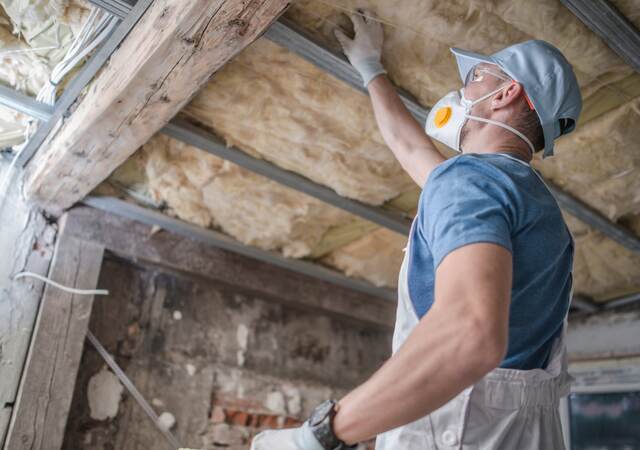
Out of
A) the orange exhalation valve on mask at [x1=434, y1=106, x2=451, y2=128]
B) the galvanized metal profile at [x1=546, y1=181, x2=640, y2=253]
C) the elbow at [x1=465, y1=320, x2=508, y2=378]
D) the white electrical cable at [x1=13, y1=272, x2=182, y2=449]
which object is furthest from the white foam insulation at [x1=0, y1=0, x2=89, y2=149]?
the galvanized metal profile at [x1=546, y1=181, x2=640, y2=253]

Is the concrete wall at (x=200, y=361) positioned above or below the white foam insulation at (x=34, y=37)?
below

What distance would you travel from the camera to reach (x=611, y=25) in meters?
1.34

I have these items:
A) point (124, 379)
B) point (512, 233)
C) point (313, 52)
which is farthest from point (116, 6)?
point (124, 379)

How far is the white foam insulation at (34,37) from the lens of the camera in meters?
1.50

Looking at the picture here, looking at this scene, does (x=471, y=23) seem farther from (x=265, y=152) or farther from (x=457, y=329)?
(x=457, y=329)

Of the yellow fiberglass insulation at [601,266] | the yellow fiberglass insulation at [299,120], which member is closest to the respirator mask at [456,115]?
the yellow fiberglass insulation at [299,120]

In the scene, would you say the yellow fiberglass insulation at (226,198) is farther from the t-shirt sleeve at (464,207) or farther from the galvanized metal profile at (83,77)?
the t-shirt sleeve at (464,207)

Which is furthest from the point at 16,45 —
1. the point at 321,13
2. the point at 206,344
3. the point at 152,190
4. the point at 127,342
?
the point at 206,344

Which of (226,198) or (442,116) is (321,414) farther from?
(226,198)

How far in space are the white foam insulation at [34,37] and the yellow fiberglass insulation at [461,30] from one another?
0.62 meters

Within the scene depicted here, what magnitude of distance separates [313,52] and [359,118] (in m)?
0.33

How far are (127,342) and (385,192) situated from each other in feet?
3.91

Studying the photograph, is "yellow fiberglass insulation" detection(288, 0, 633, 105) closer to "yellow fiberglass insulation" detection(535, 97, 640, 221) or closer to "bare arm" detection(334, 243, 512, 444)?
"yellow fiberglass insulation" detection(535, 97, 640, 221)

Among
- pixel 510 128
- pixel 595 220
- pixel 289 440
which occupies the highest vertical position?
pixel 595 220
